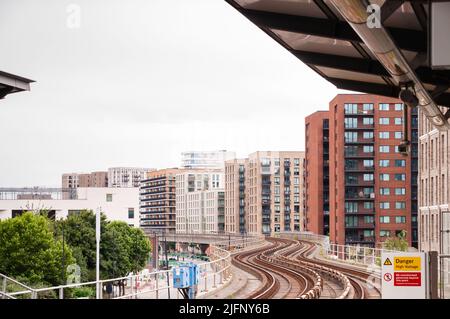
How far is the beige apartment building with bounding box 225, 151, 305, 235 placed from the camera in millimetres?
89625

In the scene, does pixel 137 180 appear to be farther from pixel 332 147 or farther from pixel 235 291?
pixel 235 291

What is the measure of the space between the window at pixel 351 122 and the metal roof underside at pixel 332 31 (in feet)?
174

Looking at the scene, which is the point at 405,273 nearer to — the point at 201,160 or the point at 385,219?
the point at 385,219

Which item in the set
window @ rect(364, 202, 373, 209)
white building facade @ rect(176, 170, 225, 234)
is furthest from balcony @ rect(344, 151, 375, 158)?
Answer: white building facade @ rect(176, 170, 225, 234)

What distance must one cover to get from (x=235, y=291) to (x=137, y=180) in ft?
416

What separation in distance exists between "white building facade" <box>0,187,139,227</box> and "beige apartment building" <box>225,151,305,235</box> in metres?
29.8

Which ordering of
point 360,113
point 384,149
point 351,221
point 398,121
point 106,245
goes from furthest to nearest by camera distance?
point 398,121 → point 351,221 → point 360,113 → point 384,149 → point 106,245

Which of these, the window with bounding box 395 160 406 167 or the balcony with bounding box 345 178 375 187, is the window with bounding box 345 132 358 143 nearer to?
the balcony with bounding box 345 178 375 187

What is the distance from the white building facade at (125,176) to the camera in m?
104

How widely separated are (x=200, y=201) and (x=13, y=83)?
104009 mm

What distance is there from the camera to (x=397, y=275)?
23.1 ft

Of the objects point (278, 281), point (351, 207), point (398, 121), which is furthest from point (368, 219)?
point (278, 281)

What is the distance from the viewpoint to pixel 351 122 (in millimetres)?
61844
